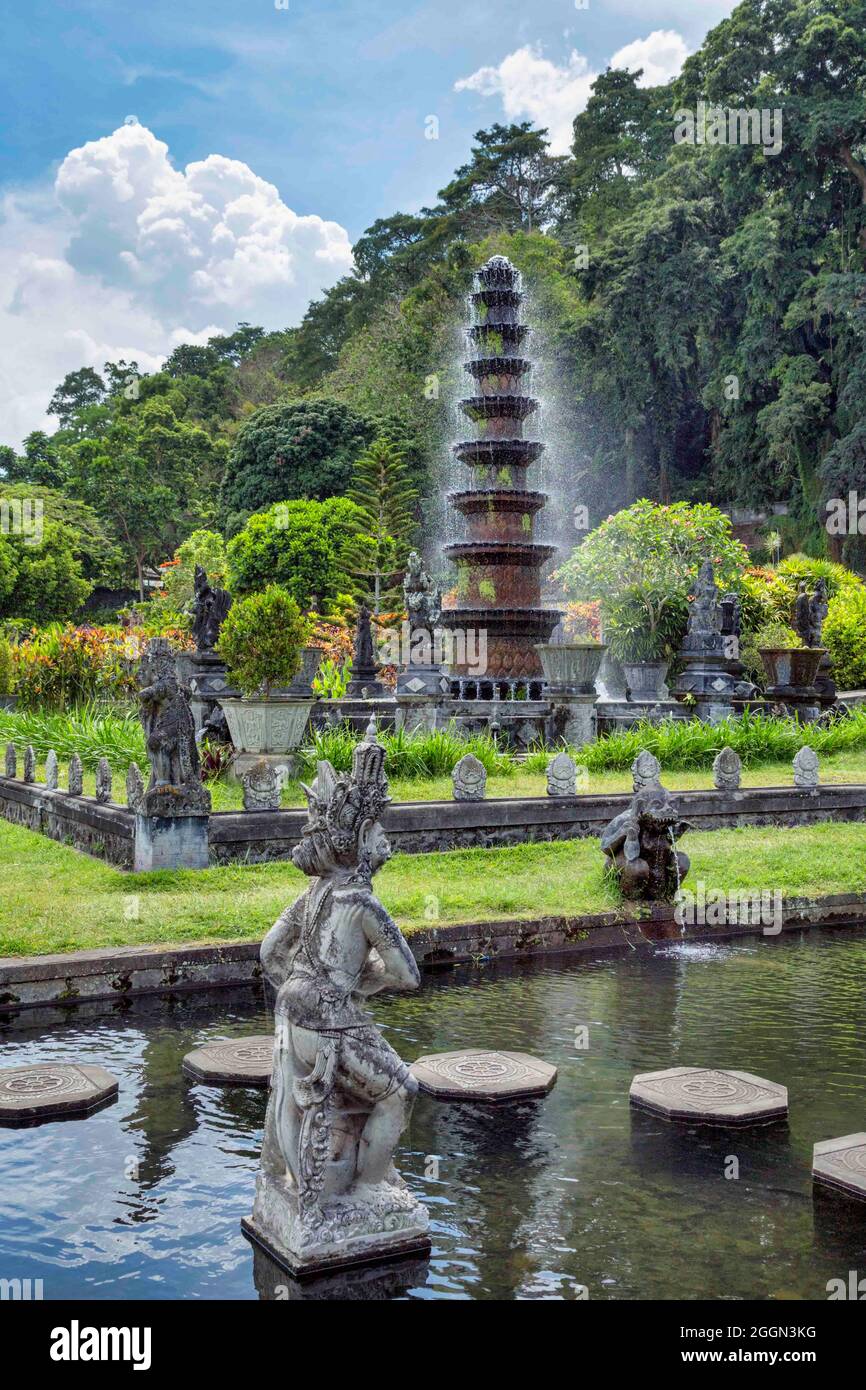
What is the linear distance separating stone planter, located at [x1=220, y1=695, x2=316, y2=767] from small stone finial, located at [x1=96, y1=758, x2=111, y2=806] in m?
1.90

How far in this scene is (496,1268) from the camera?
3904 millimetres

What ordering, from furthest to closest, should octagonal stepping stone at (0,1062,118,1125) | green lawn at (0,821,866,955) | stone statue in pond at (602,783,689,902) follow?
1. stone statue in pond at (602,783,689,902)
2. green lawn at (0,821,866,955)
3. octagonal stepping stone at (0,1062,118,1125)

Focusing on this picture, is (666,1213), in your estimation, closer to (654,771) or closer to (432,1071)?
(432,1071)

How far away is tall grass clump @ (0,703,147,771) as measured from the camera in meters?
14.4

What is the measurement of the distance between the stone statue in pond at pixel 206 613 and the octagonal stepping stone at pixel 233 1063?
10784 millimetres

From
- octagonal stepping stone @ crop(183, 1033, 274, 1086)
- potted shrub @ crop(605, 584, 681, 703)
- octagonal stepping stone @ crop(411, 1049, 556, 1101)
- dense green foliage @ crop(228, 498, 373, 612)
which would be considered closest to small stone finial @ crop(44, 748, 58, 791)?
octagonal stepping stone @ crop(183, 1033, 274, 1086)

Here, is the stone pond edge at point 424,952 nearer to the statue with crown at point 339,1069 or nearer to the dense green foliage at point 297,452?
the statue with crown at point 339,1069

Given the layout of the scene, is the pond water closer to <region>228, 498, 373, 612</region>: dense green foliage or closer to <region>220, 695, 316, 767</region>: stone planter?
<region>220, 695, 316, 767</region>: stone planter

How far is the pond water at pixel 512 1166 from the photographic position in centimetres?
387

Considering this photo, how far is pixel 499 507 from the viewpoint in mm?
21281

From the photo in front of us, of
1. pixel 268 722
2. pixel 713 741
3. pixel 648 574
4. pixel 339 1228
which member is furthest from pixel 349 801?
pixel 648 574

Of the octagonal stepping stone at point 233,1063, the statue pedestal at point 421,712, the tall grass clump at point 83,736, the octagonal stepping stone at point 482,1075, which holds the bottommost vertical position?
the octagonal stepping stone at point 482,1075

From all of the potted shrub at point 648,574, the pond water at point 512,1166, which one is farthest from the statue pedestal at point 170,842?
the potted shrub at point 648,574

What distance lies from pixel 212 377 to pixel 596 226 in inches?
861
